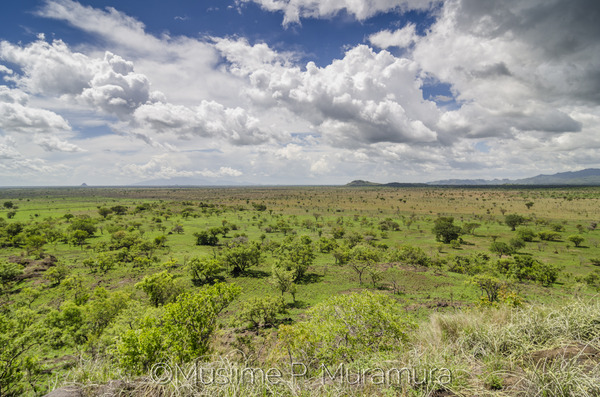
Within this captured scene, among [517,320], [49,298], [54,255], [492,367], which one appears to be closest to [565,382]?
[492,367]

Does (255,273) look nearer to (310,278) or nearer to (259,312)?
(310,278)

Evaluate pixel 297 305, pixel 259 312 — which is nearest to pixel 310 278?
pixel 297 305

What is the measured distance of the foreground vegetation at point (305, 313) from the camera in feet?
20.3

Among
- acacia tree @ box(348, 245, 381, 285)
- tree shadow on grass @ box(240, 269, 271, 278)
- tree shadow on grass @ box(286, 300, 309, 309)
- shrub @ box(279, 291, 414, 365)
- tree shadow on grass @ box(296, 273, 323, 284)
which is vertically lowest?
tree shadow on grass @ box(240, 269, 271, 278)

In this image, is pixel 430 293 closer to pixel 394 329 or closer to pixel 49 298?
pixel 394 329

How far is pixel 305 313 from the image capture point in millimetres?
30891

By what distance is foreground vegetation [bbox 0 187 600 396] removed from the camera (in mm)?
6191

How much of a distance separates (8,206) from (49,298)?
Result: 164 metres

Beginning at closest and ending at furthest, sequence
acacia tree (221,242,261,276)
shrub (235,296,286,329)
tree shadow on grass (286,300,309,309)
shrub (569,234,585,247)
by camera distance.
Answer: shrub (235,296,286,329)
tree shadow on grass (286,300,309,309)
acacia tree (221,242,261,276)
shrub (569,234,585,247)

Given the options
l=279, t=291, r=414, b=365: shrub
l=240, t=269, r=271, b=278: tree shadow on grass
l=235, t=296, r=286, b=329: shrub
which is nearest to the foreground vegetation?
l=279, t=291, r=414, b=365: shrub

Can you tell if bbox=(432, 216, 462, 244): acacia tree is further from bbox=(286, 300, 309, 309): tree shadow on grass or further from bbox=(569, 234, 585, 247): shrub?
bbox=(286, 300, 309, 309): tree shadow on grass

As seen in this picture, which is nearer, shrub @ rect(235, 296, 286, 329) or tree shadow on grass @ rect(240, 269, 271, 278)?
shrub @ rect(235, 296, 286, 329)

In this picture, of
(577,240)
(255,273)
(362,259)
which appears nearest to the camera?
(362,259)

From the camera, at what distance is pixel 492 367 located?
6543 mm
